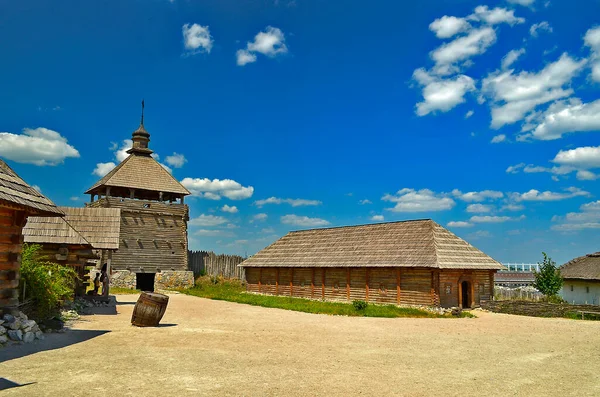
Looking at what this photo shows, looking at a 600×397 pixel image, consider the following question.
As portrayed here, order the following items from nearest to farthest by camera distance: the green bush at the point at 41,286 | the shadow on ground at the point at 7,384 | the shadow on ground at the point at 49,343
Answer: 1. the shadow on ground at the point at 7,384
2. the shadow on ground at the point at 49,343
3. the green bush at the point at 41,286

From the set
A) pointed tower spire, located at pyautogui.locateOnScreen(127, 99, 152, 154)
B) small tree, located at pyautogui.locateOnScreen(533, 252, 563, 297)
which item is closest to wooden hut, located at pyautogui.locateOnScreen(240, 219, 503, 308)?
small tree, located at pyautogui.locateOnScreen(533, 252, 563, 297)

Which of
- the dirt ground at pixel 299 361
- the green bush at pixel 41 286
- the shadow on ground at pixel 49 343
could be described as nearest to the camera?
the dirt ground at pixel 299 361

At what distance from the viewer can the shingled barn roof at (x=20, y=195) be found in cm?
1140

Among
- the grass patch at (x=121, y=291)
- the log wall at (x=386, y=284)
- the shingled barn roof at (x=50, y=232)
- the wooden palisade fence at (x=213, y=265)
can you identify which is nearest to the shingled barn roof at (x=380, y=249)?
the log wall at (x=386, y=284)

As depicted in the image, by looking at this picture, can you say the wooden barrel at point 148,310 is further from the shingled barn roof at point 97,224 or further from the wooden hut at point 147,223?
the wooden hut at point 147,223

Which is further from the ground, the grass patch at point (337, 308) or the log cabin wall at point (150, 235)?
the log cabin wall at point (150, 235)

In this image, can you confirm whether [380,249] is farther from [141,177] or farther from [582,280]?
[141,177]

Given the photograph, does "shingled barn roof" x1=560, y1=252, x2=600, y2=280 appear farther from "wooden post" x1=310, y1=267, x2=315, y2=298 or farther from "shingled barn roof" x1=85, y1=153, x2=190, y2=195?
"shingled barn roof" x1=85, y1=153, x2=190, y2=195

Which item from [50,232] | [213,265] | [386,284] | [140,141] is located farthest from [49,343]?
[140,141]

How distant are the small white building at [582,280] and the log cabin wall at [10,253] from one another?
3338 centimetres

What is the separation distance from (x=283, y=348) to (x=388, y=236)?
18.1m

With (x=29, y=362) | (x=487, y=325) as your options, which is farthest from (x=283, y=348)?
(x=487, y=325)

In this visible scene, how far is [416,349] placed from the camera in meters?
12.6

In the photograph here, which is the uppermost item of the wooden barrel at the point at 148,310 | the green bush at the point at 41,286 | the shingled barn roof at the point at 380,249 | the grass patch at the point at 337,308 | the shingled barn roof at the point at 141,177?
the shingled barn roof at the point at 141,177
